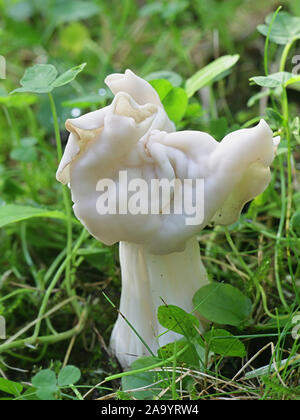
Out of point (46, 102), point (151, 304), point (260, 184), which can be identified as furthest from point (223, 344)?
point (46, 102)

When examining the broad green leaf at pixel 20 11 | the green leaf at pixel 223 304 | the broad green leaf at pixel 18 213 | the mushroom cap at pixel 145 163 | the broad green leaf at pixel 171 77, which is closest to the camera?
the mushroom cap at pixel 145 163

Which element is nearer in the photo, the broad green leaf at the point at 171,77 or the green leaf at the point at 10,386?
the green leaf at the point at 10,386

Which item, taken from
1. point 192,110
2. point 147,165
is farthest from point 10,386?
point 192,110

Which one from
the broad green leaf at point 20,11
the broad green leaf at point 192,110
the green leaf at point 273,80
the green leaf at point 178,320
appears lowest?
the green leaf at point 178,320

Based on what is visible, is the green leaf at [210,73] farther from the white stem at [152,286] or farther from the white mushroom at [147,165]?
the white stem at [152,286]

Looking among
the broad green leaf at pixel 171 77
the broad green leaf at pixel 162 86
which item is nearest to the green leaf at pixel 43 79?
the broad green leaf at pixel 162 86

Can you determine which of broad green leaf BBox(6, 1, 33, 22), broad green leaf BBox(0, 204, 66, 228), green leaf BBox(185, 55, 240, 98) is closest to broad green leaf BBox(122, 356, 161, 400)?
broad green leaf BBox(0, 204, 66, 228)

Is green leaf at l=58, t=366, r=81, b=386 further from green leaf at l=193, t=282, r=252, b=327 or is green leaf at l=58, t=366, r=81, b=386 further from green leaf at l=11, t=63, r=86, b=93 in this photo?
green leaf at l=11, t=63, r=86, b=93

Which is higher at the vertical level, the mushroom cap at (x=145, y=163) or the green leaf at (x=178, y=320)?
the mushroom cap at (x=145, y=163)
